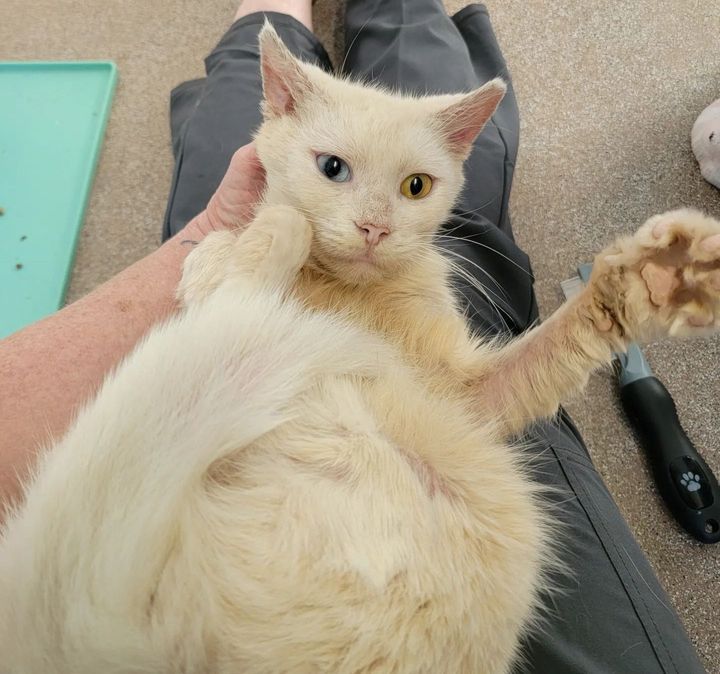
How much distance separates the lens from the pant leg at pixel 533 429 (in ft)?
2.77

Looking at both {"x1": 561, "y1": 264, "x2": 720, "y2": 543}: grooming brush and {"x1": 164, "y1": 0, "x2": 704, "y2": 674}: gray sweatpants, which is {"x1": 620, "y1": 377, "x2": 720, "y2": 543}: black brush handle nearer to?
{"x1": 561, "y1": 264, "x2": 720, "y2": 543}: grooming brush

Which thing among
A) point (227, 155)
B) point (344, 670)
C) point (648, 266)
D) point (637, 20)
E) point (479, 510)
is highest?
point (637, 20)

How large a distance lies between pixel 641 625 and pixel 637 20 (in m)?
1.91

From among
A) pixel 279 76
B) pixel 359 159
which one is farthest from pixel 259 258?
pixel 279 76

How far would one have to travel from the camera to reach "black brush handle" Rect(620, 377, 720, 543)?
51.5 inches

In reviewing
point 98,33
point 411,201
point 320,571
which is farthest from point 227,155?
point 320,571

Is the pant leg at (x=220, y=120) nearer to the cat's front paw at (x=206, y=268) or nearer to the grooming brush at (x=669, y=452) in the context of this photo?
the cat's front paw at (x=206, y=268)

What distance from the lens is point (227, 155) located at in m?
1.32

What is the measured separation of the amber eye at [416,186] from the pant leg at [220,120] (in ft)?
2.15

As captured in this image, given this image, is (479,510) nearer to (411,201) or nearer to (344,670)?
(344,670)

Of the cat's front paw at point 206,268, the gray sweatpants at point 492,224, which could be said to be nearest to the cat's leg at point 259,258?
the cat's front paw at point 206,268

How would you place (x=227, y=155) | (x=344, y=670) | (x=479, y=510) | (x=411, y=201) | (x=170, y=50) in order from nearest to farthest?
(x=344, y=670) → (x=479, y=510) → (x=411, y=201) → (x=227, y=155) → (x=170, y=50)

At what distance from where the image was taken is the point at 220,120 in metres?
1.34

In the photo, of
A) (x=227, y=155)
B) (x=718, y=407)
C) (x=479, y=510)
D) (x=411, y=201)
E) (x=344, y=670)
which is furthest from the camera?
(x=718, y=407)
